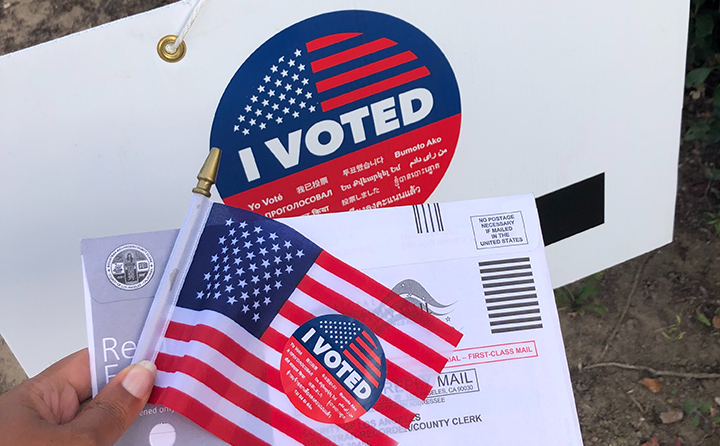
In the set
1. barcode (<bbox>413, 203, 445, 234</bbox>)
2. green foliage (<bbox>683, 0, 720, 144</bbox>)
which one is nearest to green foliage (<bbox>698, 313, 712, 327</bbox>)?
green foliage (<bbox>683, 0, 720, 144</bbox>)

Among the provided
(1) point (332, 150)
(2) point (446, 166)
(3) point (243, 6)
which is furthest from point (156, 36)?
(2) point (446, 166)

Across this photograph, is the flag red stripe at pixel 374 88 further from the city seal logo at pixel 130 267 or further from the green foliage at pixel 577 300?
the green foliage at pixel 577 300

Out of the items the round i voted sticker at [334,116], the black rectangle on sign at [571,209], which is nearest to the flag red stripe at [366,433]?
the round i voted sticker at [334,116]

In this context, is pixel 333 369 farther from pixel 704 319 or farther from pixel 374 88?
pixel 704 319

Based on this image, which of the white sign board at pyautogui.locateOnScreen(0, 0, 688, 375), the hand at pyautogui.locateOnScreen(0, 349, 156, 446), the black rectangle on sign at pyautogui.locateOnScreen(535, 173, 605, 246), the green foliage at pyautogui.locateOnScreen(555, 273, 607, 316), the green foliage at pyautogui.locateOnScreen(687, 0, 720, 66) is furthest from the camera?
the green foliage at pyautogui.locateOnScreen(555, 273, 607, 316)

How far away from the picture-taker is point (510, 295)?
0.70 m

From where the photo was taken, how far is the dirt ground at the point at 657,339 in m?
1.58

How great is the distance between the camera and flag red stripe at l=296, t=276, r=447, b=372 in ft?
2.23

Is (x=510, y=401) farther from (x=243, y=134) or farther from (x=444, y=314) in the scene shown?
(x=243, y=134)

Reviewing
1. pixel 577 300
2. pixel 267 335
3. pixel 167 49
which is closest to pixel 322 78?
pixel 167 49

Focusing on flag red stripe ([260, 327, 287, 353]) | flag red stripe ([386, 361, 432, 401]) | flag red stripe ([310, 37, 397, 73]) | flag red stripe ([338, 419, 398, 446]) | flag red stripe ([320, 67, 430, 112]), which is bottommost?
flag red stripe ([338, 419, 398, 446])

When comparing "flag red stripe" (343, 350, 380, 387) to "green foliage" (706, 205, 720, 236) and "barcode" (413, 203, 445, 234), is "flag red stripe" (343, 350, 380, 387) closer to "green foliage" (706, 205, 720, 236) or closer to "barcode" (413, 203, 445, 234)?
"barcode" (413, 203, 445, 234)

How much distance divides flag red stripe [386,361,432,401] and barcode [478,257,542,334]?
11 centimetres

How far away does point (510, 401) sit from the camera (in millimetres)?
684
